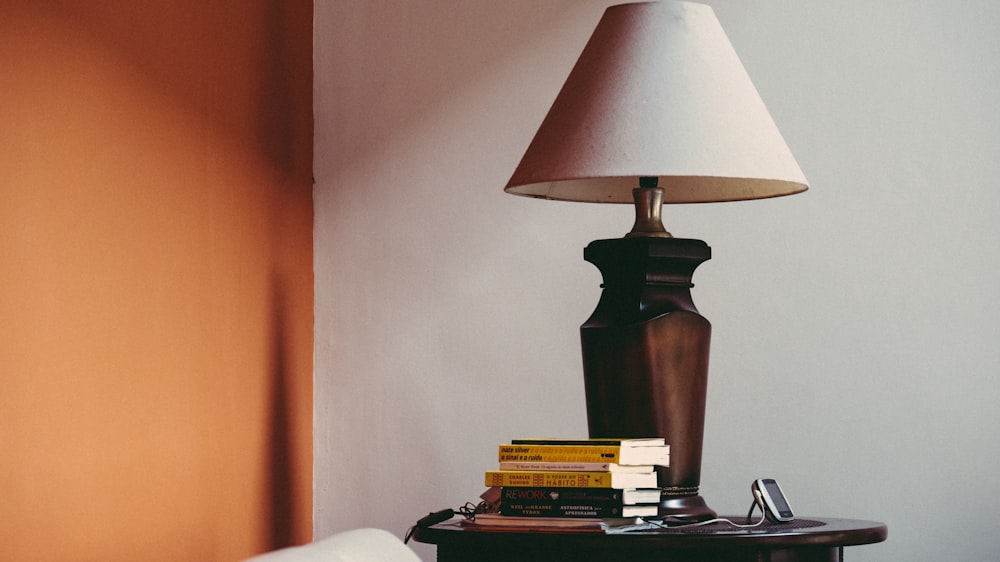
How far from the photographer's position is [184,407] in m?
1.71

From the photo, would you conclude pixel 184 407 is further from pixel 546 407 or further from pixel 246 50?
pixel 546 407

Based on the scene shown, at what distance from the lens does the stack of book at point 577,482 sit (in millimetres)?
1589

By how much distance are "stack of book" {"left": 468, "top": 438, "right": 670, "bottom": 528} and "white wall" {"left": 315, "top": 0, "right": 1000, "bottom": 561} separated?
657 mm

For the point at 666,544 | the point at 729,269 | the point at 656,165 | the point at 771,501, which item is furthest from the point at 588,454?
the point at 729,269

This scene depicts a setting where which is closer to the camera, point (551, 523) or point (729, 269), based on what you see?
point (551, 523)

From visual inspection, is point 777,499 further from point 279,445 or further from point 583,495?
point 279,445

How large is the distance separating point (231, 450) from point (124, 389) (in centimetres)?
44

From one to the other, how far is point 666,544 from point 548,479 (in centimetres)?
22

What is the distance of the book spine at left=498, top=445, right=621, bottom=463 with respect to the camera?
1595 mm

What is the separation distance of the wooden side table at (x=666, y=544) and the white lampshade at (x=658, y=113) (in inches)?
20.5

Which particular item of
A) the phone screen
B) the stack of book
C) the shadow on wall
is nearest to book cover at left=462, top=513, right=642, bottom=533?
the stack of book

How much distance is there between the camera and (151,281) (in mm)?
1597

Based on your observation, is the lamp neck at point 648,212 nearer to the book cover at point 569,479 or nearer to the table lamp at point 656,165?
the table lamp at point 656,165

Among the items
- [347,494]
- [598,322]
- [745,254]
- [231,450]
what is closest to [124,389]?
[231,450]
